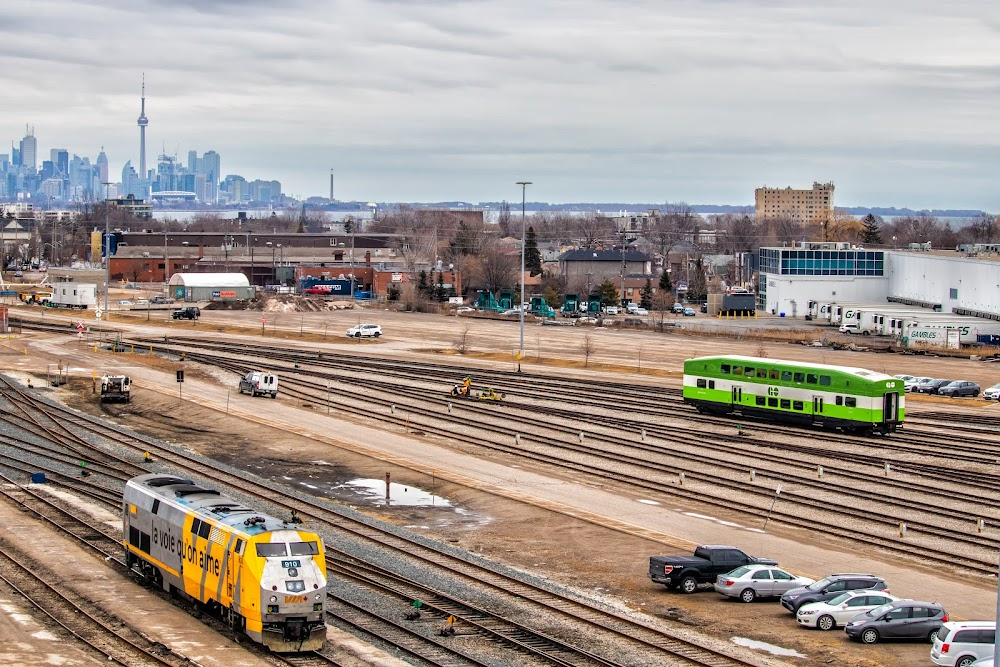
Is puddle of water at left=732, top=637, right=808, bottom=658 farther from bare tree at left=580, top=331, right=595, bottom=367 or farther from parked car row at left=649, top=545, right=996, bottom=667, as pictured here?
bare tree at left=580, top=331, right=595, bottom=367

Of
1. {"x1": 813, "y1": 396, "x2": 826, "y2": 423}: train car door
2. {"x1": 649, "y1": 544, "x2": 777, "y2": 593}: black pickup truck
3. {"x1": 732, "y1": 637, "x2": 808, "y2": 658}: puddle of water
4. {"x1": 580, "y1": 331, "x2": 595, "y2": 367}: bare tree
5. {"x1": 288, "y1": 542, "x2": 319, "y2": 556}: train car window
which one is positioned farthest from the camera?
{"x1": 580, "y1": 331, "x2": 595, "y2": 367}: bare tree

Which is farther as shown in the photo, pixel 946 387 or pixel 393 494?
pixel 946 387

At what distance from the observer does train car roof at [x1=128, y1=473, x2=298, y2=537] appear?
2762 cm

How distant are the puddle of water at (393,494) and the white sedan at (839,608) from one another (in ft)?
56.6

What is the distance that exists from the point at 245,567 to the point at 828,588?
47.7 feet

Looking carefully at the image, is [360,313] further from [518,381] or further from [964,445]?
[964,445]

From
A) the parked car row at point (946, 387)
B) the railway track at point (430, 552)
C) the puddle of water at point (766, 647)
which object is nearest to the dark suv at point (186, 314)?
the railway track at point (430, 552)

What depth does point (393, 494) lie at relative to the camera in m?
46.5

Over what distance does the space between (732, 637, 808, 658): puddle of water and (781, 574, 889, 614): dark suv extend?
2674mm

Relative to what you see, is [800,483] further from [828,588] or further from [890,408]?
[828,588]

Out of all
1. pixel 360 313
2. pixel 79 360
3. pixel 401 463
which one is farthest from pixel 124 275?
pixel 401 463

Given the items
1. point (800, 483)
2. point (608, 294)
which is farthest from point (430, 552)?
point (608, 294)

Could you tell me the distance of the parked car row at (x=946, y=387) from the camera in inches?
2972

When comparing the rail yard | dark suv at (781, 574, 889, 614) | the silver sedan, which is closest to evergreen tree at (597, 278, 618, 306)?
the rail yard
